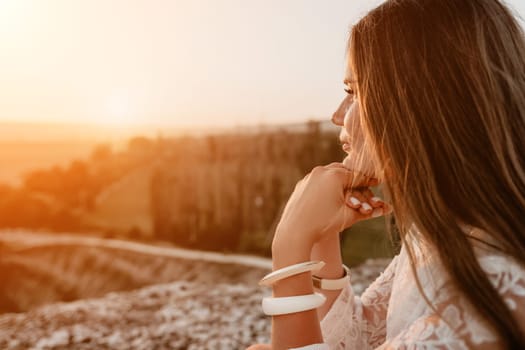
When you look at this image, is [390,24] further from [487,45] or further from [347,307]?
[347,307]

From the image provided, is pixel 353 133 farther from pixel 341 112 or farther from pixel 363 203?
pixel 363 203

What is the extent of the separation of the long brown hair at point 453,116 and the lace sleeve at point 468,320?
62 millimetres

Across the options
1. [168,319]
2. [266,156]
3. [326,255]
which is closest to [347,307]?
[326,255]

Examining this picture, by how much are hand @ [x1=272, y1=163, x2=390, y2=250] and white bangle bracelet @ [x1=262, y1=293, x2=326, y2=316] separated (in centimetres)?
13

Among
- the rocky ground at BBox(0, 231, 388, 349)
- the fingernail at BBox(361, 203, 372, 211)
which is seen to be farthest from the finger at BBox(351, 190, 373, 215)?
the rocky ground at BBox(0, 231, 388, 349)

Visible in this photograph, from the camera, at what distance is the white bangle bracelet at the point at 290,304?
1285 millimetres

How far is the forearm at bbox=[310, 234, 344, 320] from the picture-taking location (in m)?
1.58

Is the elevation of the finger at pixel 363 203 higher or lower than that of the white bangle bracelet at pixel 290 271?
higher

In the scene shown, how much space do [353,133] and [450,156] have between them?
358 millimetres

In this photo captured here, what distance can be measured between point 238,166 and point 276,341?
20.5 feet

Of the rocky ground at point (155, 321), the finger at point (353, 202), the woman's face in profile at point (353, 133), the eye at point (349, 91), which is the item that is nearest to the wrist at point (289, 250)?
the finger at point (353, 202)

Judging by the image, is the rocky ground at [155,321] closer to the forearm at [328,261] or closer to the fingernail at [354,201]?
the forearm at [328,261]

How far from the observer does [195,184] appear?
7672 millimetres

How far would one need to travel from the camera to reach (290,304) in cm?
129
